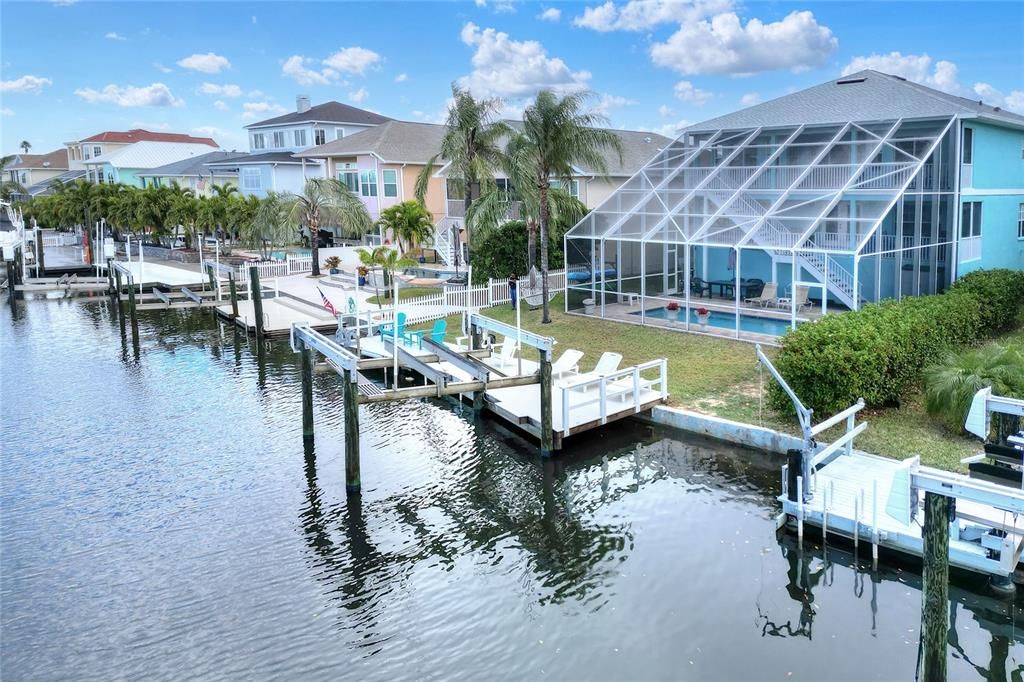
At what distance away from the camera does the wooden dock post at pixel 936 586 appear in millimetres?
9203

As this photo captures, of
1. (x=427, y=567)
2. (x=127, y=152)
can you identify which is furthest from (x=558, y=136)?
(x=127, y=152)

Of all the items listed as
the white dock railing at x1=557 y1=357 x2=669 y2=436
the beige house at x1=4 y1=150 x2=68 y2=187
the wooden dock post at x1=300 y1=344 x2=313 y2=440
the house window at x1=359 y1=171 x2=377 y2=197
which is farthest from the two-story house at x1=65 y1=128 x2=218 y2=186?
the white dock railing at x1=557 y1=357 x2=669 y2=436

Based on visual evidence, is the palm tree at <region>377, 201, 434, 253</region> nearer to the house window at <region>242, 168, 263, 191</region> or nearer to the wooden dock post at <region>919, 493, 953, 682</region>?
the house window at <region>242, 168, 263, 191</region>

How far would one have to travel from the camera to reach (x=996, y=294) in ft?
76.3

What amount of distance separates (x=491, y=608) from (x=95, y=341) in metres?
25.2

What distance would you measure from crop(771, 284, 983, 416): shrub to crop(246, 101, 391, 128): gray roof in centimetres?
5082

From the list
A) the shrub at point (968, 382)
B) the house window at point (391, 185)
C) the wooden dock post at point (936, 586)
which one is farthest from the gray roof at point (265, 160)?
the wooden dock post at point (936, 586)

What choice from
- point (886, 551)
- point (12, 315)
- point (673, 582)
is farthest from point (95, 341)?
point (886, 551)

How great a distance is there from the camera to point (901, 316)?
61.6 feet

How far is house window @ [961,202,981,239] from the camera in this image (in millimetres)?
25891

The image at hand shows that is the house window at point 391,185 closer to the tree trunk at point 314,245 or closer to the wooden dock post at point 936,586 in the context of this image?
the tree trunk at point 314,245

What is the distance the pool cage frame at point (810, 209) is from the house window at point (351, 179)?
2193 centimetres

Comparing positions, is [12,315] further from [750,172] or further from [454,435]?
[750,172]

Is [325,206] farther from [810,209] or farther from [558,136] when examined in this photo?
[810,209]
